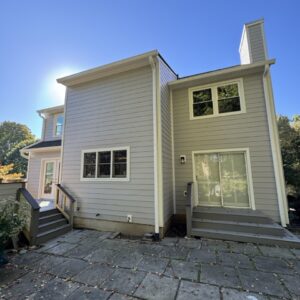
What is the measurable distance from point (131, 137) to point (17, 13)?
6.28m

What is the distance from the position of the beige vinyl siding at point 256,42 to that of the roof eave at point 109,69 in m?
3.63

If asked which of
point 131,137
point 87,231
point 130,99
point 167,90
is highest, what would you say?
point 167,90

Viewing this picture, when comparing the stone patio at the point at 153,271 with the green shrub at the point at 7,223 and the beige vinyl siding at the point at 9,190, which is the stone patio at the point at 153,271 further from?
the beige vinyl siding at the point at 9,190

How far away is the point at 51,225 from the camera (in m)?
5.06

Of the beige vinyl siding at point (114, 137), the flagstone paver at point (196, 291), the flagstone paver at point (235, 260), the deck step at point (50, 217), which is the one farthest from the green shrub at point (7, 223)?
the flagstone paver at point (235, 260)

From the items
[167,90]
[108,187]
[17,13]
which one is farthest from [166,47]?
[108,187]

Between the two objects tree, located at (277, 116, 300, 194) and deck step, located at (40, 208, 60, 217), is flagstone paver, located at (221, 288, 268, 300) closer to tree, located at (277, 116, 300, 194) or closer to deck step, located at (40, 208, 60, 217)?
deck step, located at (40, 208, 60, 217)

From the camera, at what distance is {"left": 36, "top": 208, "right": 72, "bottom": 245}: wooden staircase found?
181 inches

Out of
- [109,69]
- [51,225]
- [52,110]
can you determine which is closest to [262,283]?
[51,225]

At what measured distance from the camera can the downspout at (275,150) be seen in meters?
4.90

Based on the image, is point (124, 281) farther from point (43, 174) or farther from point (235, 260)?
point (43, 174)

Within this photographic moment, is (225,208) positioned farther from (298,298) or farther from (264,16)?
(264,16)

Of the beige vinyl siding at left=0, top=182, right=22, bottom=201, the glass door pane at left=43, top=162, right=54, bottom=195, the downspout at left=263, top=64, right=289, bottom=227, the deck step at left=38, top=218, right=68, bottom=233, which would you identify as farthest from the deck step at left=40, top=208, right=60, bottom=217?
the downspout at left=263, top=64, right=289, bottom=227

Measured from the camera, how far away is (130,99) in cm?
574
